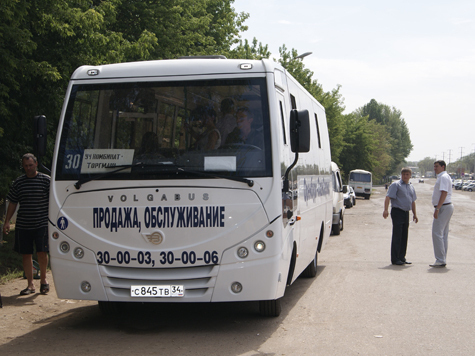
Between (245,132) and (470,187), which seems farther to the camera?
(470,187)

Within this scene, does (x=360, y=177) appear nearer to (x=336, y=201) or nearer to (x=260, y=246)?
(x=336, y=201)

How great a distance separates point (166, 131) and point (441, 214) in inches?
269

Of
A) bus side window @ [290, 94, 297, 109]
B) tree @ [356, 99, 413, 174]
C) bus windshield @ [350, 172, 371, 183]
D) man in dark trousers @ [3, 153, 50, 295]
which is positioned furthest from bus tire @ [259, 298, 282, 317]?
tree @ [356, 99, 413, 174]

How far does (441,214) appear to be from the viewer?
1149 cm

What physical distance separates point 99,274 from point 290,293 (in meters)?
3.35

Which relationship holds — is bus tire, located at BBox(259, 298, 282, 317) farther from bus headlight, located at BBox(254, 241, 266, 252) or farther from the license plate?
the license plate

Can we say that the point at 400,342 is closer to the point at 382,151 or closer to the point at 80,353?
the point at 80,353

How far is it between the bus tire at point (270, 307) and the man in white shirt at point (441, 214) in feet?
17.7

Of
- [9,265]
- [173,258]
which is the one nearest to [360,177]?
[9,265]

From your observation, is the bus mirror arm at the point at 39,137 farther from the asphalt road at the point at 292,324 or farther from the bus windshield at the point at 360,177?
the bus windshield at the point at 360,177

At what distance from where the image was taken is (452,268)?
11.2m

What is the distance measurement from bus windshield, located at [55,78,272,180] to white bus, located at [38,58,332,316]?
0.01 metres

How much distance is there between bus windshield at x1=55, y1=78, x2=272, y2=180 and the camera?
634 cm

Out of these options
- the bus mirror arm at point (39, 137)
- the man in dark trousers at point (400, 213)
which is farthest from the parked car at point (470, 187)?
the bus mirror arm at point (39, 137)
